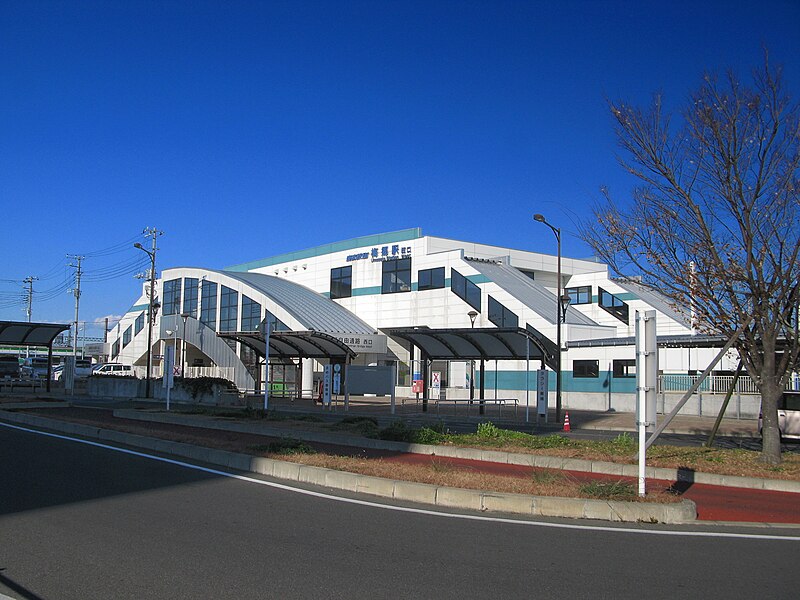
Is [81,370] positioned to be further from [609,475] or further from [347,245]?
[609,475]

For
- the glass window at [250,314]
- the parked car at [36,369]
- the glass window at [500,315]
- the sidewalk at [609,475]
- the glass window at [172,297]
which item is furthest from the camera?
the glass window at [172,297]

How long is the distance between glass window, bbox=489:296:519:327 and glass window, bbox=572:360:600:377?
16.7ft

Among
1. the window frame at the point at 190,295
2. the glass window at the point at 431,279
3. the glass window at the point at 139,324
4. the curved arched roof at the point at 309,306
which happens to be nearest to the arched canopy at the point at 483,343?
the glass window at the point at 431,279

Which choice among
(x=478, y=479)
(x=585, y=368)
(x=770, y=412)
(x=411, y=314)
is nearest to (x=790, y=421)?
(x=770, y=412)

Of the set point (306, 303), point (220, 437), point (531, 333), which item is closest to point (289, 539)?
point (220, 437)

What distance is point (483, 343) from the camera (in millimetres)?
31344

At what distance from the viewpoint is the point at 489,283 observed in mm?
49062

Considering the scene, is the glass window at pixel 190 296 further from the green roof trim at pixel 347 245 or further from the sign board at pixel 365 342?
the sign board at pixel 365 342

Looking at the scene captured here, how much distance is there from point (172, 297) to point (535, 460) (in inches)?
2357

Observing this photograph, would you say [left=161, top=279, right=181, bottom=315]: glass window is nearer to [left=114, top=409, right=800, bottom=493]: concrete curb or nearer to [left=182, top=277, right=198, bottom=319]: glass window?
[left=182, top=277, right=198, bottom=319]: glass window

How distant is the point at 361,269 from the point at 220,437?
4063cm

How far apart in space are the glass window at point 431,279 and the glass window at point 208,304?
1939 centimetres

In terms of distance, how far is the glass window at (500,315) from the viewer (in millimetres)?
46969

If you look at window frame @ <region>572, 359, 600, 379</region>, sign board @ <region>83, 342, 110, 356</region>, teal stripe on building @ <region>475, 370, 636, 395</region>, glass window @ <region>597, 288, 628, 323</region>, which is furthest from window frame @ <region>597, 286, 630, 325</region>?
sign board @ <region>83, 342, 110, 356</region>
